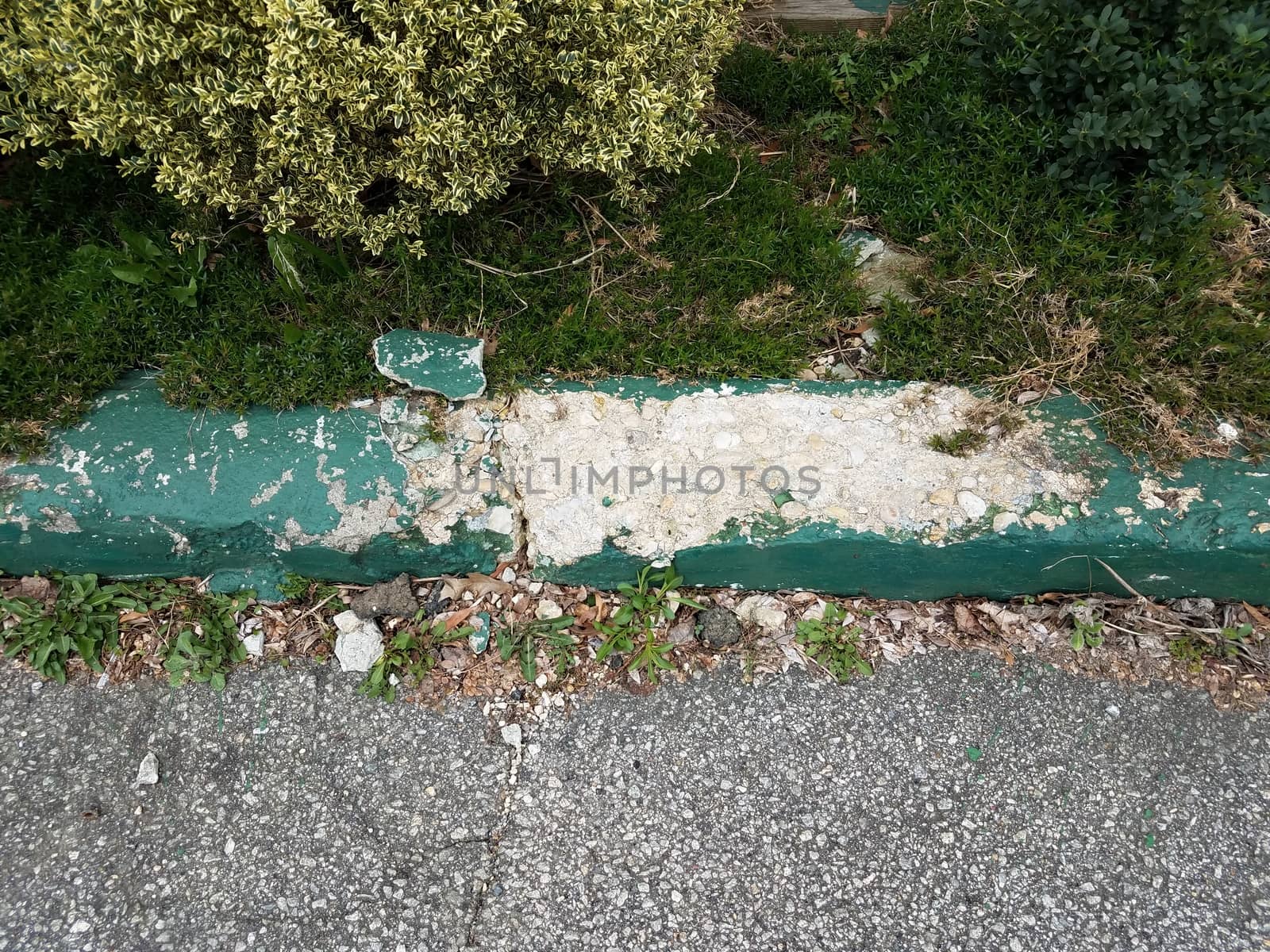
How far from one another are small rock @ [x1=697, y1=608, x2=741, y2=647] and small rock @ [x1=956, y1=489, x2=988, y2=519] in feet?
2.96

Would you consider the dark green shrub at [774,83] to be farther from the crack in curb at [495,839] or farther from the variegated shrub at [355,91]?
the crack in curb at [495,839]

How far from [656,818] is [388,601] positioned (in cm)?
122

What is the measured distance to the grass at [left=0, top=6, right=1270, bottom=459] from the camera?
2791mm

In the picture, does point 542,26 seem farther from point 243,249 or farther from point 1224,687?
point 1224,687

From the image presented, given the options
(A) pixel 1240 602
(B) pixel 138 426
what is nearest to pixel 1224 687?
(A) pixel 1240 602

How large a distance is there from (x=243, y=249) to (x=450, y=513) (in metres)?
1.39

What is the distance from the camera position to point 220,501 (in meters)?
2.68

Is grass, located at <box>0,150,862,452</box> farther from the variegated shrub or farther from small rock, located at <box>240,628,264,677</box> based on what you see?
small rock, located at <box>240,628,264,677</box>

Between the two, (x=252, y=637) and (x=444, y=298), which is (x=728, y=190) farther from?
(x=252, y=637)

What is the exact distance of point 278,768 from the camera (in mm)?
2584

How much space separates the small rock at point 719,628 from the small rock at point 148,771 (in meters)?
1.91

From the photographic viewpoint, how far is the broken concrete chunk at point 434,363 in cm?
279

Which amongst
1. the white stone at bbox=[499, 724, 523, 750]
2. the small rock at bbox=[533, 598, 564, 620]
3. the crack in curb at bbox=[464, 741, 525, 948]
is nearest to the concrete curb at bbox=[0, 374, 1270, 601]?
the small rock at bbox=[533, 598, 564, 620]

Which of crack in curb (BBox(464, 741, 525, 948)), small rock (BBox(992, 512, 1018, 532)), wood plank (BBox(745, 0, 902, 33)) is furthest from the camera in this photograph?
wood plank (BBox(745, 0, 902, 33))
